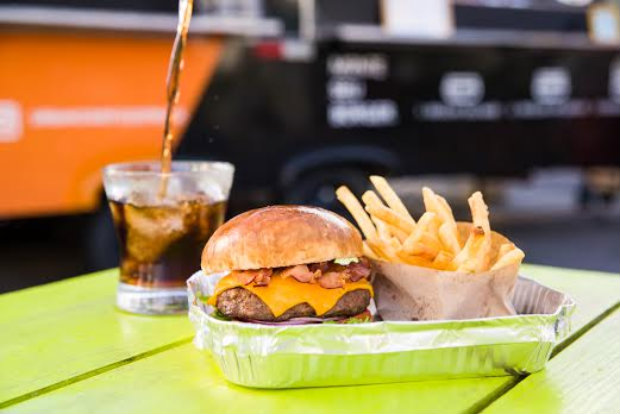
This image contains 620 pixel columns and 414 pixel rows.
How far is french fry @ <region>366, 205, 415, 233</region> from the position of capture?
4.37 feet

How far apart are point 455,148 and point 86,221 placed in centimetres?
221

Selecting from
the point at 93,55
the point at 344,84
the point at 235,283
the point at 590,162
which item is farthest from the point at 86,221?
the point at 590,162

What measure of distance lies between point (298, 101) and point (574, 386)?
3228 millimetres

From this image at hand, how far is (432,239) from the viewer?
1291 millimetres

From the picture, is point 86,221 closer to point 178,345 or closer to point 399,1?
point 399,1

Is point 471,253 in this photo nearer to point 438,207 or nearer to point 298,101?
point 438,207

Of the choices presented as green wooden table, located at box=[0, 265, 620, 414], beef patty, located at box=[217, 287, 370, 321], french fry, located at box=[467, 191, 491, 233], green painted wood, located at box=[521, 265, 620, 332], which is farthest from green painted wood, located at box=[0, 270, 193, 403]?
green painted wood, located at box=[521, 265, 620, 332]

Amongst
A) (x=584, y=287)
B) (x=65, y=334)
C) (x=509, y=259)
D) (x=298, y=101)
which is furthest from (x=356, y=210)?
(x=298, y=101)

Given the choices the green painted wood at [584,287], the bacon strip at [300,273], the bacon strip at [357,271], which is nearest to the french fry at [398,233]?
the bacon strip at [357,271]

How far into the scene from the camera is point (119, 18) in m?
3.60

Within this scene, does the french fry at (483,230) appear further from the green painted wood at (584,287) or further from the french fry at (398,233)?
the green painted wood at (584,287)

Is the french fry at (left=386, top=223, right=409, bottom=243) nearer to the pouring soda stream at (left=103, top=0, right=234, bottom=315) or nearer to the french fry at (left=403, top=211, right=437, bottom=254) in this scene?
the french fry at (left=403, top=211, right=437, bottom=254)

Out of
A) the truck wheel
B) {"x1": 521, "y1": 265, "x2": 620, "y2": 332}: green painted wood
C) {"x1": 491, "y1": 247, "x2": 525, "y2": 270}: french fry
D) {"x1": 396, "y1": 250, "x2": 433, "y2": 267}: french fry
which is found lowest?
the truck wheel

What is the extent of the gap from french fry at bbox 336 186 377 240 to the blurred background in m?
2.41
